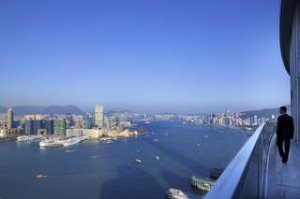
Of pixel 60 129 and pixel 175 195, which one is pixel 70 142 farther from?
pixel 175 195

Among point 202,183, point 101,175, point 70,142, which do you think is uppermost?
point 202,183

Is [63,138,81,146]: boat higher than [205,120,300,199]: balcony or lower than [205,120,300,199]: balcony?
lower

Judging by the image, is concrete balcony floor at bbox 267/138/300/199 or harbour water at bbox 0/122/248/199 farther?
harbour water at bbox 0/122/248/199

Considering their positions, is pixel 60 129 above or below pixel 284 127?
below

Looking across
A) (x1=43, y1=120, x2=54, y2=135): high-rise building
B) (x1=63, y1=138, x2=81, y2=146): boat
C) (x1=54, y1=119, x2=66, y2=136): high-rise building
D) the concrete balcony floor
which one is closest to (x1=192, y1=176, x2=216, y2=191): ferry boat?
the concrete balcony floor

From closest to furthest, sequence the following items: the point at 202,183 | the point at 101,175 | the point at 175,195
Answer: the point at 175,195 → the point at 202,183 → the point at 101,175

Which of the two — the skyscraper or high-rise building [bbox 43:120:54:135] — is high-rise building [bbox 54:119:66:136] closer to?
high-rise building [bbox 43:120:54:135]

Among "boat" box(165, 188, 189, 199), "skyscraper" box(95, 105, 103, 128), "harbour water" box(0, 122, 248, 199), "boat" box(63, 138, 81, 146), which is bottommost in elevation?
"boat" box(63, 138, 81, 146)

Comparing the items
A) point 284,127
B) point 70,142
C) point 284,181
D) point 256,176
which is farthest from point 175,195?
point 70,142

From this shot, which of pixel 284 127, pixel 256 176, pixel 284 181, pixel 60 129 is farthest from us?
pixel 60 129

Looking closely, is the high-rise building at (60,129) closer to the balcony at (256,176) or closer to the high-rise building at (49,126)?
the high-rise building at (49,126)
